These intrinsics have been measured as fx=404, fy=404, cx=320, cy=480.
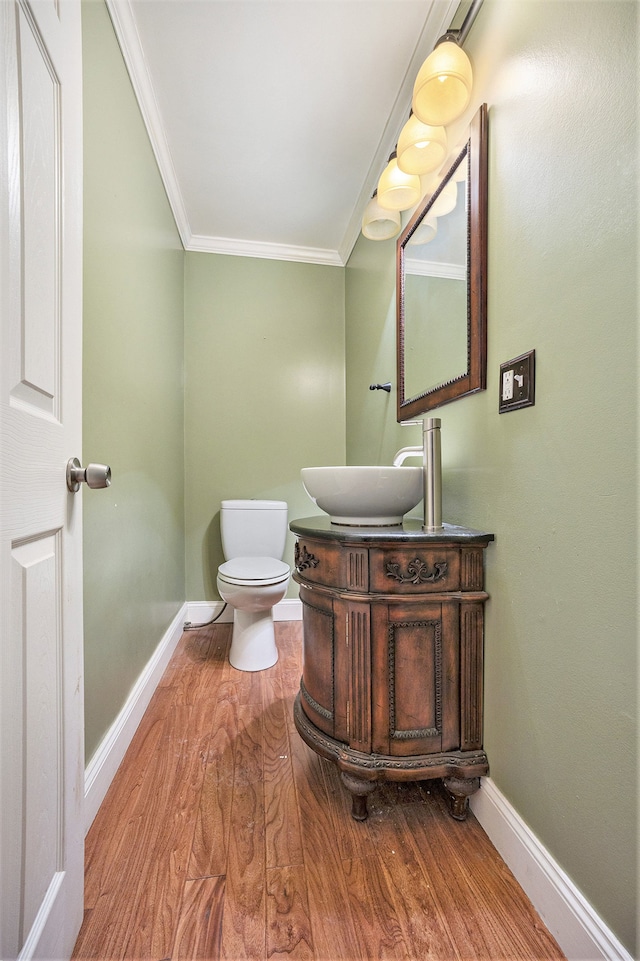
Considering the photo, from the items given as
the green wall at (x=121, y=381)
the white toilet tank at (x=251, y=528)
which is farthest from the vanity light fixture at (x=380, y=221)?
the white toilet tank at (x=251, y=528)

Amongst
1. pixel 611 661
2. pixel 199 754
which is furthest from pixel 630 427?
pixel 199 754

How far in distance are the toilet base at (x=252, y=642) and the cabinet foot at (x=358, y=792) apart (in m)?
0.93

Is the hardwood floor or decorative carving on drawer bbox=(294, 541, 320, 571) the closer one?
the hardwood floor

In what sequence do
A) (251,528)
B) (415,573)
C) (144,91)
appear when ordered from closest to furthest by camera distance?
(415,573) < (144,91) < (251,528)

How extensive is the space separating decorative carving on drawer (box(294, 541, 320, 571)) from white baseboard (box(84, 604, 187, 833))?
0.74 m

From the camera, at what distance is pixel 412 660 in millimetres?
1031

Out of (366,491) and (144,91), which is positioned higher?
(144,91)

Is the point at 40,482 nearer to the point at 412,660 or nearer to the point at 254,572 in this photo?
the point at 412,660

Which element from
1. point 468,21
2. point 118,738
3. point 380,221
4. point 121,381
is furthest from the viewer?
point 380,221

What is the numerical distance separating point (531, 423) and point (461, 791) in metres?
0.94

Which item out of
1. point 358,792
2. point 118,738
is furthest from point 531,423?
point 118,738

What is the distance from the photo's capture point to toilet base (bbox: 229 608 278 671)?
6.28 ft

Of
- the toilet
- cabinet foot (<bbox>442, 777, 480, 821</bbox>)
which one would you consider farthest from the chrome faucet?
the toilet

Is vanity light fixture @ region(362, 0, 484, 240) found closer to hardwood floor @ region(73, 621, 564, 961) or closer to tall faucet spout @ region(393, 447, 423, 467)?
tall faucet spout @ region(393, 447, 423, 467)
